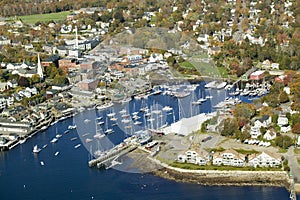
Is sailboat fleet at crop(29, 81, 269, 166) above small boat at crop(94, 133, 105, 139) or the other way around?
above

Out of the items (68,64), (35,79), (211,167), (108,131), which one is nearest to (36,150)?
(108,131)

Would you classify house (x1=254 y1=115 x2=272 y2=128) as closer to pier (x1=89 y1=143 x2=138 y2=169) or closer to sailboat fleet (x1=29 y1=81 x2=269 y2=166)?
sailboat fleet (x1=29 y1=81 x2=269 y2=166)

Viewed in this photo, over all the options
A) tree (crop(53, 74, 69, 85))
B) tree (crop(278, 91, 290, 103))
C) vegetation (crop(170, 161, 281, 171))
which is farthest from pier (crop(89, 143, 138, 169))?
tree (crop(53, 74, 69, 85))

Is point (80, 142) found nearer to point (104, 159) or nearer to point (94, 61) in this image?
point (104, 159)

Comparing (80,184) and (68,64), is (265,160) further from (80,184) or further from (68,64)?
(68,64)

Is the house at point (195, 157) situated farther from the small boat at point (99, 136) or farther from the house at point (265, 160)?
the small boat at point (99, 136)

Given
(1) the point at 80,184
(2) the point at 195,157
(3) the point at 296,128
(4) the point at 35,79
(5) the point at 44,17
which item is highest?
(5) the point at 44,17
